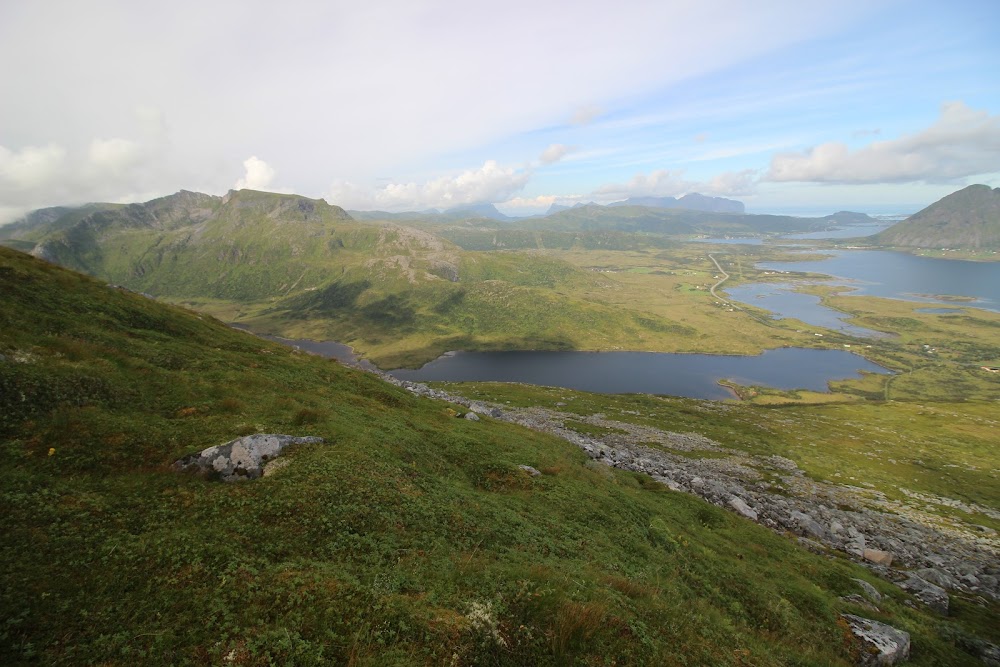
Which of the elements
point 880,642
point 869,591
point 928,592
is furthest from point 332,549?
point 928,592

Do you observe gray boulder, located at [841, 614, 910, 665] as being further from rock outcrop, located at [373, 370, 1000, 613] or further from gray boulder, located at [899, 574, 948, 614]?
gray boulder, located at [899, 574, 948, 614]

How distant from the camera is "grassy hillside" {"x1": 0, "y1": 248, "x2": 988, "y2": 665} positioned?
448 inches

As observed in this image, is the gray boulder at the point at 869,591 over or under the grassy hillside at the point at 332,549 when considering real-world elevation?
under

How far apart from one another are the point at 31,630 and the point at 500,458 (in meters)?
26.8

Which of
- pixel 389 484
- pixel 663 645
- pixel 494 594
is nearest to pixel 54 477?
pixel 389 484

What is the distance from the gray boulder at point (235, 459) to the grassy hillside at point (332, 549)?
1.02 m

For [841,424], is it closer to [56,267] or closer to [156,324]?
[156,324]

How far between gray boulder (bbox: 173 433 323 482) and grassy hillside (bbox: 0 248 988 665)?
40.1 inches

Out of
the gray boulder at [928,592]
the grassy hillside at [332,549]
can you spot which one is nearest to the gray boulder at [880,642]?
the grassy hillside at [332,549]

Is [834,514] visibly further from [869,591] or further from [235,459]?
[235,459]

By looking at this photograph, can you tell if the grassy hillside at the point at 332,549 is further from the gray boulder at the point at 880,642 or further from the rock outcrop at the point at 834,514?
the rock outcrop at the point at 834,514

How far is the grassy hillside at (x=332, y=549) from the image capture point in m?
11.4

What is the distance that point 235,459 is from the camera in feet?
68.7

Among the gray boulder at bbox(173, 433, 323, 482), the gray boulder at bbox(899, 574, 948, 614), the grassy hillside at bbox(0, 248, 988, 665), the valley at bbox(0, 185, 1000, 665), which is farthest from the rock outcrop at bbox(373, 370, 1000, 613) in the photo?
the gray boulder at bbox(173, 433, 323, 482)
